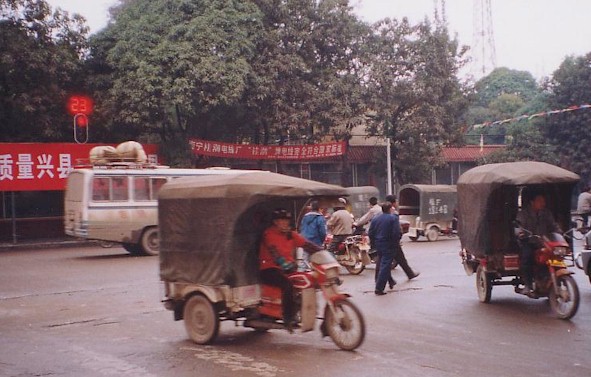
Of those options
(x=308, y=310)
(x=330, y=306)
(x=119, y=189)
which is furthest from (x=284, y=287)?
(x=119, y=189)

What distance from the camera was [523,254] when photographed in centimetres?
1035

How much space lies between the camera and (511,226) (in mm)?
11016

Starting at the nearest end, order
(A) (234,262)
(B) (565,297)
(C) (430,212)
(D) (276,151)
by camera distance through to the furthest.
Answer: (A) (234,262)
(B) (565,297)
(C) (430,212)
(D) (276,151)

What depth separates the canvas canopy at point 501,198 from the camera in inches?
405

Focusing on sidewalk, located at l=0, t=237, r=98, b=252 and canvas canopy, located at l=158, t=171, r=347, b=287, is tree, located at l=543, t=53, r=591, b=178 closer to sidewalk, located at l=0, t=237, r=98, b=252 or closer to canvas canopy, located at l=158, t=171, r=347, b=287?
sidewalk, located at l=0, t=237, r=98, b=252

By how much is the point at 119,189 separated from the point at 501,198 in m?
13.1

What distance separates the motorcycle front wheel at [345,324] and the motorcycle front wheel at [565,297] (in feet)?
10.8

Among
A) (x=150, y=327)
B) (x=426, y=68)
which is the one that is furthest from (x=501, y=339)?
(x=426, y=68)

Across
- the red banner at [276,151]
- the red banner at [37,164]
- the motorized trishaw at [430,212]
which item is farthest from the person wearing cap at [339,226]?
the red banner at [276,151]

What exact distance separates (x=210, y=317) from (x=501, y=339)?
11.0 ft

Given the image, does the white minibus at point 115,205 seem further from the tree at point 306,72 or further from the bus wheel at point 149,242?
the tree at point 306,72

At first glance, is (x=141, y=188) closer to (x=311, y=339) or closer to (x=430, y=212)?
(x=430, y=212)

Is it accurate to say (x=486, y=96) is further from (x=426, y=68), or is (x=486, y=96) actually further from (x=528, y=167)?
(x=528, y=167)

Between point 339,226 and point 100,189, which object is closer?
point 339,226
